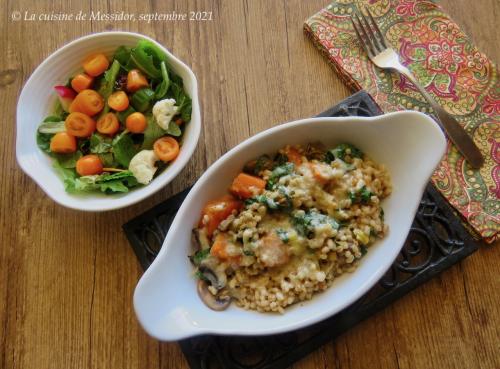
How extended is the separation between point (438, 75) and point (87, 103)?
135 centimetres

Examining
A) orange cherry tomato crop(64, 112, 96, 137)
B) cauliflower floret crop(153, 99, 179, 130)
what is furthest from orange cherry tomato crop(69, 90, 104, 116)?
cauliflower floret crop(153, 99, 179, 130)

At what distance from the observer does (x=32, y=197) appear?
1.92 m

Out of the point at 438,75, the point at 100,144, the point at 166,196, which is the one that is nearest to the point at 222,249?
the point at 166,196

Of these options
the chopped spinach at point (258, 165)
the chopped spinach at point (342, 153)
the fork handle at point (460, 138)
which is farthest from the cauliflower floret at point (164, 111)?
the fork handle at point (460, 138)

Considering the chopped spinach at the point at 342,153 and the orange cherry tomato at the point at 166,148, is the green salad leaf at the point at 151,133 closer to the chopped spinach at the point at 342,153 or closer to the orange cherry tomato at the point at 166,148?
the orange cherry tomato at the point at 166,148

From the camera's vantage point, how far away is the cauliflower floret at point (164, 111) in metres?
1.75

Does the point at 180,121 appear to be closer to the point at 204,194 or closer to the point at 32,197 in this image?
the point at 204,194

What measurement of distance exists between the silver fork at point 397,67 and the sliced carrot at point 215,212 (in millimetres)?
850

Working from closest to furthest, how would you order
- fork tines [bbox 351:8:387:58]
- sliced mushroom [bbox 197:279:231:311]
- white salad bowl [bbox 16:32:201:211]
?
sliced mushroom [bbox 197:279:231:311]
white salad bowl [bbox 16:32:201:211]
fork tines [bbox 351:8:387:58]

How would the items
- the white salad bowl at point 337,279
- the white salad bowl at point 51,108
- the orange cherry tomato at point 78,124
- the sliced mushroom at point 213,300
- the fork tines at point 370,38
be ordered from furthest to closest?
the fork tines at point 370,38 < the orange cherry tomato at point 78,124 < the white salad bowl at point 51,108 < the sliced mushroom at point 213,300 < the white salad bowl at point 337,279

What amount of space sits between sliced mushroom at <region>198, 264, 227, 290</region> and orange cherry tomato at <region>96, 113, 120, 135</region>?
620 mm

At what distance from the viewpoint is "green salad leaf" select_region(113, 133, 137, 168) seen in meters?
1.78

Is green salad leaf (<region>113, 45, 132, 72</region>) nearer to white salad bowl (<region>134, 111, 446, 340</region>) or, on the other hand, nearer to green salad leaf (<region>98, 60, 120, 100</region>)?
green salad leaf (<region>98, 60, 120, 100</region>)

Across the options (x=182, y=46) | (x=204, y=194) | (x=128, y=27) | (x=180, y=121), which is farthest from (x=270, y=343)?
(x=128, y=27)
